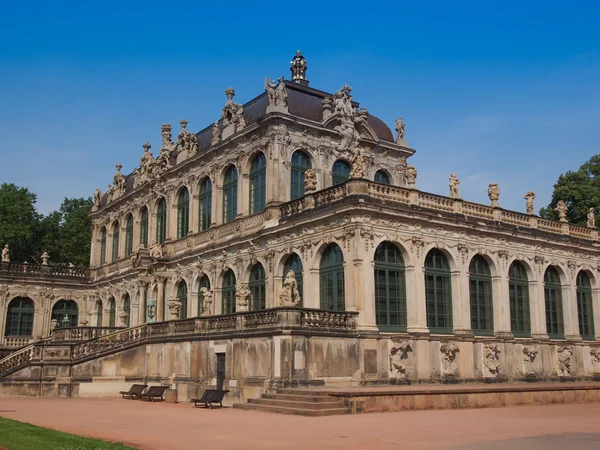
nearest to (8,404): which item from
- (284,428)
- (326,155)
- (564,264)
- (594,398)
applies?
(284,428)

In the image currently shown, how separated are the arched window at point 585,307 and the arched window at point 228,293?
1626 cm

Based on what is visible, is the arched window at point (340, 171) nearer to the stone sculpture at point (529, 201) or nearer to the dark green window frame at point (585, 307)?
the stone sculpture at point (529, 201)

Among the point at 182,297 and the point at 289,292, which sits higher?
the point at 182,297

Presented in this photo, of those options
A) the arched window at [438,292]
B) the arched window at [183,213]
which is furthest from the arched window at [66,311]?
the arched window at [438,292]

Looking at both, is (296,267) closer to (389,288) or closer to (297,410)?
(389,288)

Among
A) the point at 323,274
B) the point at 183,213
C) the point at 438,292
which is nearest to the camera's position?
the point at 323,274

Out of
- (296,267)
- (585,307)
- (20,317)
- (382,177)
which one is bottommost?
(585,307)

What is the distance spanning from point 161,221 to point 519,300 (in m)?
20.7

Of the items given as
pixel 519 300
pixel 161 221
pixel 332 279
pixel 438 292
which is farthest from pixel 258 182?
pixel 519 300

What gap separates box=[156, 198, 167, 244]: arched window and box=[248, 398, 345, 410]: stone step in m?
20.4

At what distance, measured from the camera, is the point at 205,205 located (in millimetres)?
35688

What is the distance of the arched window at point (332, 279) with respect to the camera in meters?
25.0

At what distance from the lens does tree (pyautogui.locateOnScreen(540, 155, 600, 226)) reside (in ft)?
140

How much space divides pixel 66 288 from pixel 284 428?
3578 centimetres
